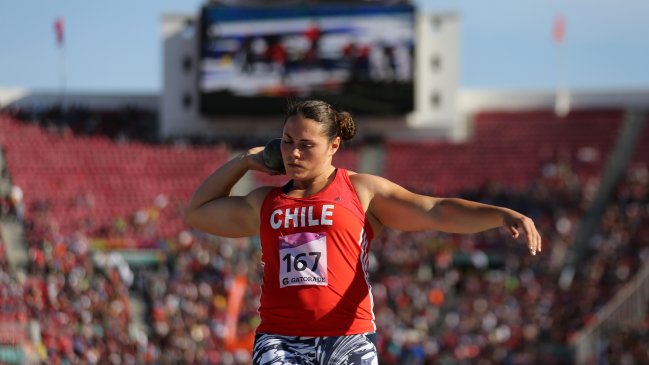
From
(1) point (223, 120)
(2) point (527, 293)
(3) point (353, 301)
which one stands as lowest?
(2) point (527, 293)

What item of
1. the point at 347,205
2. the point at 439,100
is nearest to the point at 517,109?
the point at 439,100

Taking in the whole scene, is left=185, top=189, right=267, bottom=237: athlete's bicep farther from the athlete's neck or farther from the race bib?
the race bib

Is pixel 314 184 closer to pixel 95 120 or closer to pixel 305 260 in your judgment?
pixel 305 260

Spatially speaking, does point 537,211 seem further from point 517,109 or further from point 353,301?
point 353,301

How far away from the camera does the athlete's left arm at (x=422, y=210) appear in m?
5.56

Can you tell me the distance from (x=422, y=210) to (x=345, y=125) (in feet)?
1.71

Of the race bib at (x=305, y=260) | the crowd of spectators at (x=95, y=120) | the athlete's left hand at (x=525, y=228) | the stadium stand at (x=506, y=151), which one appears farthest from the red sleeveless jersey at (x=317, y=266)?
the crowd of spectators at (x=95, y=120)

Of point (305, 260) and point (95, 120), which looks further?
point (95, 120)

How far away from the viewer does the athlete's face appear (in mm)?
5582

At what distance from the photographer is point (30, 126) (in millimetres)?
38281

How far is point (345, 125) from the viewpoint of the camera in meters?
5.72

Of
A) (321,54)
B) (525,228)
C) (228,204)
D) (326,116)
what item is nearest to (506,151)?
(321,54)

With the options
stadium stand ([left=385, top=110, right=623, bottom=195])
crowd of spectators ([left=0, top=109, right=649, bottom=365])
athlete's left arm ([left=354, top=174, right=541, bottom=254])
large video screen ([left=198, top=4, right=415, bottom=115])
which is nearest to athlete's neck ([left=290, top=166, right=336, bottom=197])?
athlete's left arm ([left=354, top=174, right=541, bottom=254])

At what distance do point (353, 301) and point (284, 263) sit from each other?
36 cm
